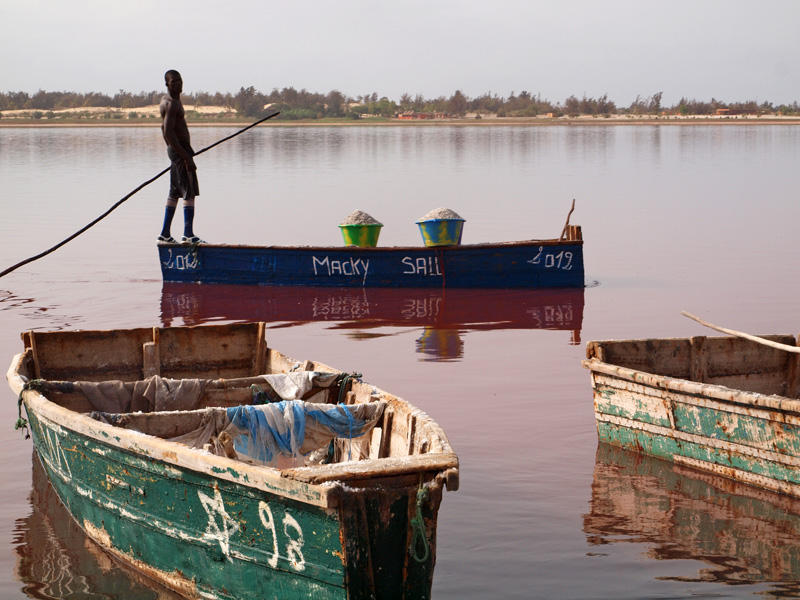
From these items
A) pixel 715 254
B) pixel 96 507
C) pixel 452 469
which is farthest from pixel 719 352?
pixel 715 254

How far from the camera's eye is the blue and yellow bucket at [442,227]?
48.3 ft

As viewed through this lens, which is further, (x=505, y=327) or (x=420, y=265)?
(x=420, y=265)

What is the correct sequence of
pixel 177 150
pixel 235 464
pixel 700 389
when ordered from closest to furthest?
pixel 235 464, pixel 700 389, pixel 177 150

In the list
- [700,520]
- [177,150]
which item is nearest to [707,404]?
[700,520]

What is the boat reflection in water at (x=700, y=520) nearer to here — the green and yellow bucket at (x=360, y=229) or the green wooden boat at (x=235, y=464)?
the green wooden boat at (x=235, y=464)

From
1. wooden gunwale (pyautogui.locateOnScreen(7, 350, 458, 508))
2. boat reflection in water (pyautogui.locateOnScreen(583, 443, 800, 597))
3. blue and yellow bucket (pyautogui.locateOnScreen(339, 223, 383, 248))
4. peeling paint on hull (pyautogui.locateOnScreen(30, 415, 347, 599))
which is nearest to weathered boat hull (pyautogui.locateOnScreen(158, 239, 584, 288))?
blue and yellow bucket (pyautogui.locateOnScreen(339, 223, 383, 248))

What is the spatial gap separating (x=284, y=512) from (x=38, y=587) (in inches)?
78.7

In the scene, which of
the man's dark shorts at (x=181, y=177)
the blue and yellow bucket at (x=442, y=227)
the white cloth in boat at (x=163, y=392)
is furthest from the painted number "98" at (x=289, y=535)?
the man's dark shorts at (x=181, y=177)

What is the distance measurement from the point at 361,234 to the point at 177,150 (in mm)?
2695

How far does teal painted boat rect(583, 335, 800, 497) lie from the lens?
23.9 feet

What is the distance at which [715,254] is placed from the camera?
19672 millimetres

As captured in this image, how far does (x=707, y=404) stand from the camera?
764 centimetres

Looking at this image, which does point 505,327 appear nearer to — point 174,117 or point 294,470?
point 174,117

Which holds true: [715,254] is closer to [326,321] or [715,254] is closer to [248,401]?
[326,321]
